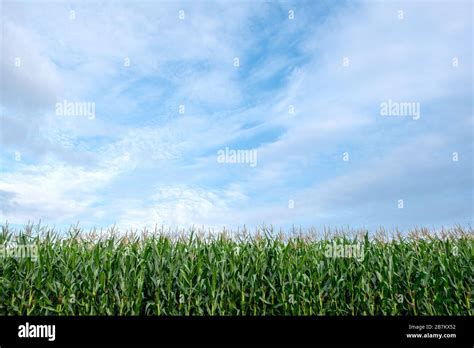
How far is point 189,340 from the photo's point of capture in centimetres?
778

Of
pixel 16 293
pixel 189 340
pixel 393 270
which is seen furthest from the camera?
pixel 393 270

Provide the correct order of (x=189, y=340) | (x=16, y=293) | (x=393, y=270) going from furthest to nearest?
(x=393, y=270)
(x=16, y=293)
(x=189, y=340)

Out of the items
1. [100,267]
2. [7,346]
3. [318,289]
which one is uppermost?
→ [100,267]

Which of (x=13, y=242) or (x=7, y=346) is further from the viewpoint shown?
(x=13, y=242)

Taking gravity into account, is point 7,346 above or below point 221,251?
below

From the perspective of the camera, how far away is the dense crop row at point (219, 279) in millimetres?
8719

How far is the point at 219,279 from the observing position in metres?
9.05

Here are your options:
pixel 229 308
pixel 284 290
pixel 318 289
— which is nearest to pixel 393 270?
pixel 318 289

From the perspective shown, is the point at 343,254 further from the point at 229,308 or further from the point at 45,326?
the point at 45,326

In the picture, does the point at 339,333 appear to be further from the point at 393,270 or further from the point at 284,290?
the point at 393,270

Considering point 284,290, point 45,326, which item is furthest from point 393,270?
point 45,326

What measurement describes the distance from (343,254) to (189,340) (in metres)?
4.04

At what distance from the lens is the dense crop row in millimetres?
8719

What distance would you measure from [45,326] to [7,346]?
0.84 metres
